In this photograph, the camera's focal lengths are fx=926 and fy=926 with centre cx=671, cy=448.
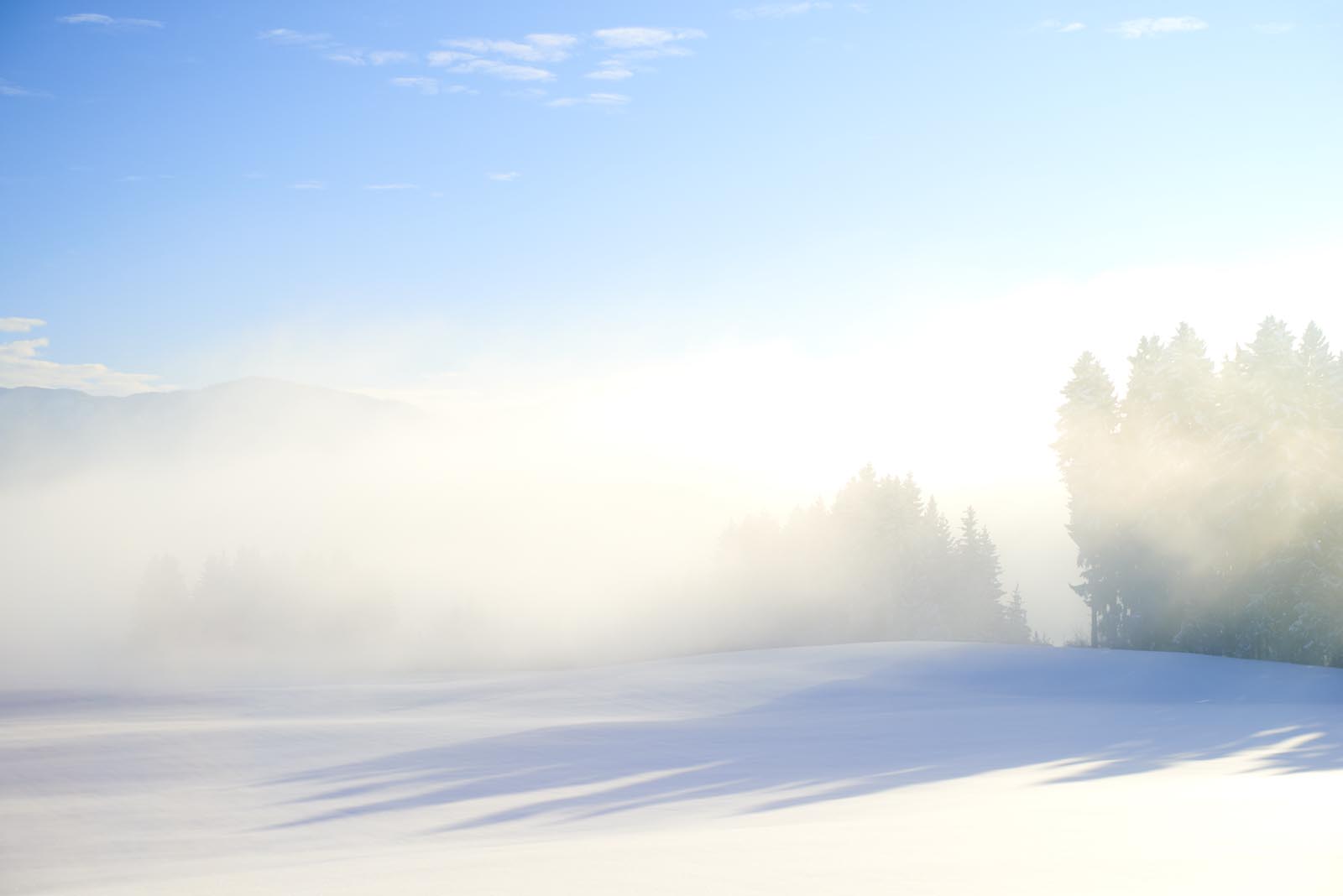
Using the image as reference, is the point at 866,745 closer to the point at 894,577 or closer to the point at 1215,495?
the point at 1215,495

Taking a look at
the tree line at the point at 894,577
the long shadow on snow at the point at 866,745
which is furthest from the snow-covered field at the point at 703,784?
the tree line at the point at 894,577

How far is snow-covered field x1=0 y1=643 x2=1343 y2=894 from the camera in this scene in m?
7.00

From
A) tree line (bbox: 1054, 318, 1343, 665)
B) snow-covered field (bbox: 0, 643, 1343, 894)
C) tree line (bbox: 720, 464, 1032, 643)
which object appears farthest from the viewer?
tree line (bbox: 720, 464, 1032, 643)

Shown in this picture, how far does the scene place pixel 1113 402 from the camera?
134ft

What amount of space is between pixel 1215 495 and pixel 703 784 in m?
28.5

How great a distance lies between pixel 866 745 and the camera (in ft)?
56.2

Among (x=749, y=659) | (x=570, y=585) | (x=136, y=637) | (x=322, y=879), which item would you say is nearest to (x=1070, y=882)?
(x=322, y=879)

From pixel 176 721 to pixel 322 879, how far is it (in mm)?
16812

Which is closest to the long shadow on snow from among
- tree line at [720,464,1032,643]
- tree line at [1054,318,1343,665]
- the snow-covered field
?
the snow-covered field

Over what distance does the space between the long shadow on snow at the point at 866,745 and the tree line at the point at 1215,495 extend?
246 inches

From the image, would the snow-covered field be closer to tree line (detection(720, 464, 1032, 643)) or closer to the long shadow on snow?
the long shadow on snow

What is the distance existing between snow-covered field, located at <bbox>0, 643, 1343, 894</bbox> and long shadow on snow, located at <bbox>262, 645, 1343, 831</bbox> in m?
0.10

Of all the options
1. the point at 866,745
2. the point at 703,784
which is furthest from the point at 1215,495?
the point at 703,784

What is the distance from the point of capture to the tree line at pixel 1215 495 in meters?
31.8
